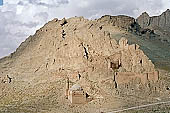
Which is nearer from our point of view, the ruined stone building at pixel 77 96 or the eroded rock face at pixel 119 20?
the ruined stone building at pixel 77 96

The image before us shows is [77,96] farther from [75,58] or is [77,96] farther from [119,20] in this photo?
[119,20]

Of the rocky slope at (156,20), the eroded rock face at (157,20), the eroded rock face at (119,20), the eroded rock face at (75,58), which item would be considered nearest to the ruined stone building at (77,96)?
the eroded rock face at (75,58)

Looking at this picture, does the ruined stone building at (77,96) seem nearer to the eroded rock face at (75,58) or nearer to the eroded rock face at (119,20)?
the eroded rock face at (75,58)

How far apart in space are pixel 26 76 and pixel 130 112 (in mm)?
30422

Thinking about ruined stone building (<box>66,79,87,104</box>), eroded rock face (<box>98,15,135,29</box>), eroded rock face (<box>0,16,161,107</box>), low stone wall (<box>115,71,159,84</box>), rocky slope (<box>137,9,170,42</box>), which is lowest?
ruined stone building (<box>66,79,87,104</box>)

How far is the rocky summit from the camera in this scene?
206 ft

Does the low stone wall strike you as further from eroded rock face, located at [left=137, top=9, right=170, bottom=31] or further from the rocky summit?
eroded rock face, located at [left=137, top=9, right=170, bottom=31]

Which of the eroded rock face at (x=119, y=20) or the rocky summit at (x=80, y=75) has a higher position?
the eroded rock face at (x=119, y=20)

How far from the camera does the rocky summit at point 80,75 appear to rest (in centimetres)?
6269

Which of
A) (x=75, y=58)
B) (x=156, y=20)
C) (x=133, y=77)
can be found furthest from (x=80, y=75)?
(x=156, y=20)

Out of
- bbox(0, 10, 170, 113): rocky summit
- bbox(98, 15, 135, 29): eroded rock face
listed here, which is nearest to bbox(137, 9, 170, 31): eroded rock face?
bbox(98, 15, 135, 29): eroded rock face

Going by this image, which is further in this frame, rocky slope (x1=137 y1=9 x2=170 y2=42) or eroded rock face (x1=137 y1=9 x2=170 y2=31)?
eroded rock face (x1=137 y1=9 x2=170 y2=31)

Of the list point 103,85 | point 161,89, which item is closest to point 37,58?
point 103,85

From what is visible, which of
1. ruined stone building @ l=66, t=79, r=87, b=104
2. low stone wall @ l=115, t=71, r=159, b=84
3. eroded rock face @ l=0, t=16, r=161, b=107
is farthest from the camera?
eroded rock face @ l=0, t=16, r=161, b=107
